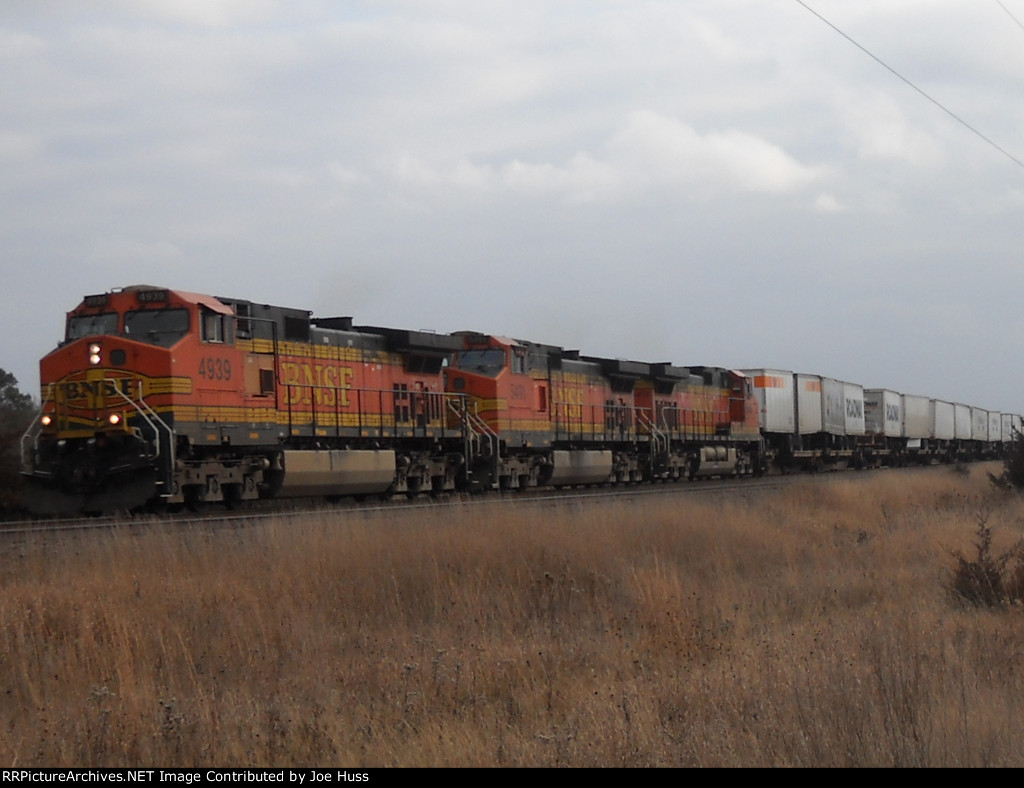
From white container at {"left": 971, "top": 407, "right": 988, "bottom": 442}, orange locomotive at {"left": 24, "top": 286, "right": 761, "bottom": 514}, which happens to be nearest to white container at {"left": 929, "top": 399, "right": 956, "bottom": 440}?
white container at {"left": 971, "top": 407, "right": 988, "bottom": 442}

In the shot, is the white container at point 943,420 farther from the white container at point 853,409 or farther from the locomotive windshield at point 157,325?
the locomotive windshield at point 157,325

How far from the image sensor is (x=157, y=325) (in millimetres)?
17844

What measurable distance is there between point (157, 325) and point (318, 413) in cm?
386

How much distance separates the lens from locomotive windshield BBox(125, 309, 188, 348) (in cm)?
1766

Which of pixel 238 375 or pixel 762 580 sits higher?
pixel 238 375

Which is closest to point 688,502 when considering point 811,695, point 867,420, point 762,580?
point 762,580

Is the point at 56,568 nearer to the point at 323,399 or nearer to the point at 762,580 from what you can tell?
the point at 762,580

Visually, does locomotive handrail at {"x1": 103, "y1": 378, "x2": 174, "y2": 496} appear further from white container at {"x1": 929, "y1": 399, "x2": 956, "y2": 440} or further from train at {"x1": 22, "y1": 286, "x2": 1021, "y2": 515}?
white container at {"x1": 929, "y1": 399, "x2": 956, "y2": 440}

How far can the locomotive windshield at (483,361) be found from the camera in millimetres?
25987

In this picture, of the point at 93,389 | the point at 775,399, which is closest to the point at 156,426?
the point at 93,389

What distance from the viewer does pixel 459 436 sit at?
24.7 metres

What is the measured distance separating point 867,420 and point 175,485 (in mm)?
38635
